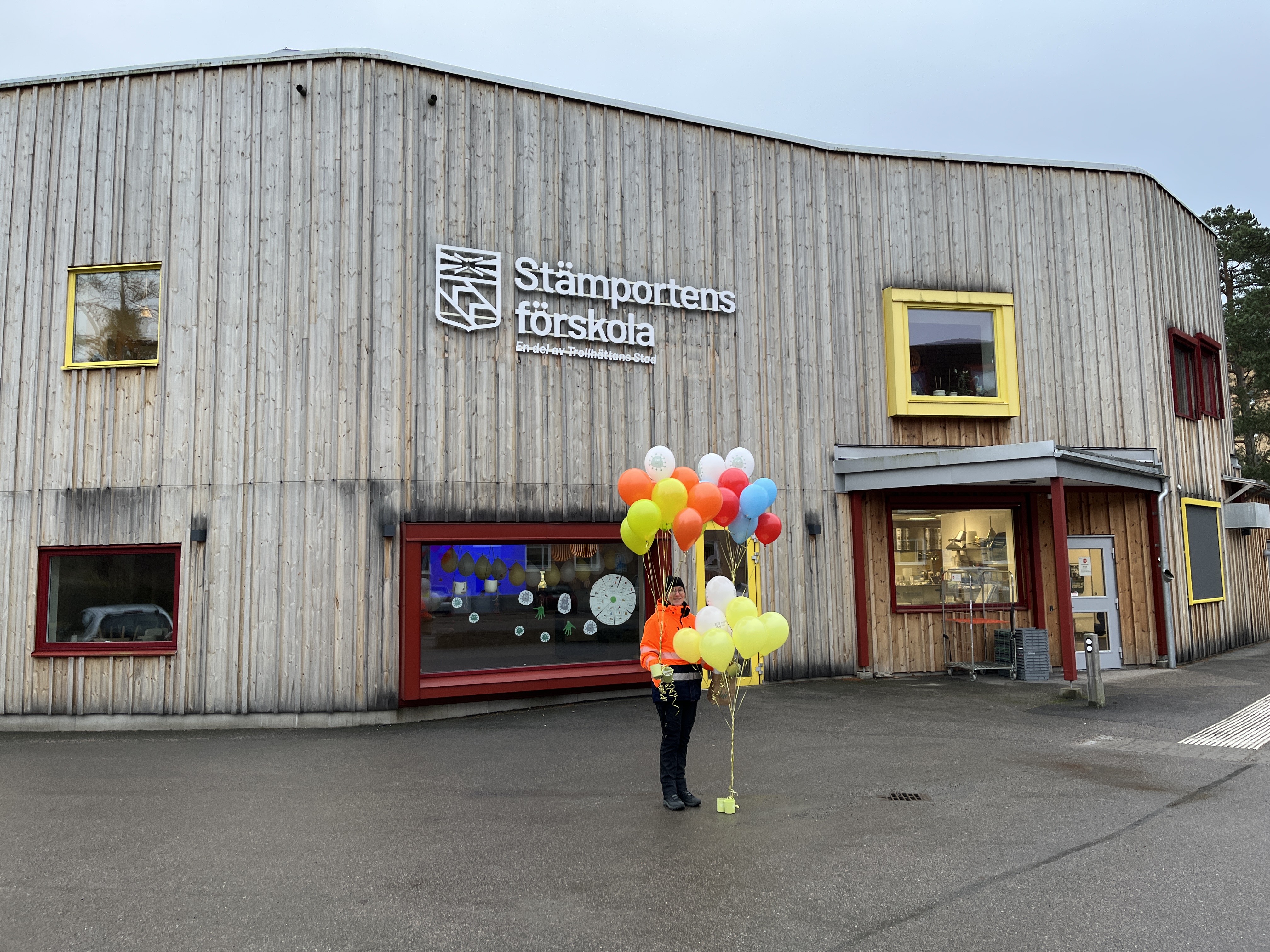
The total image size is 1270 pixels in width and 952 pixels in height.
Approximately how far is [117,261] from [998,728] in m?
11.2

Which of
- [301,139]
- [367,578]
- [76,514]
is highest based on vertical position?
[301,139]

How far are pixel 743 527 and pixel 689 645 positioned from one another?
6.23ft

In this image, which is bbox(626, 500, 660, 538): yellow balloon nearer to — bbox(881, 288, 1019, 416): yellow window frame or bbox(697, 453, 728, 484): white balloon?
bbox(697, 453, 728, 484): white balloon

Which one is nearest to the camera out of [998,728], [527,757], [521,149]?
[527,757]

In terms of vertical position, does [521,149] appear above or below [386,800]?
above

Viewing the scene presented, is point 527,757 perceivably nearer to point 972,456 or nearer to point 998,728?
point 998,728

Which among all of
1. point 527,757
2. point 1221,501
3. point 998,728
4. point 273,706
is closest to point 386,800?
point 527,757

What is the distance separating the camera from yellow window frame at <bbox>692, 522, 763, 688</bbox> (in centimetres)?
1191

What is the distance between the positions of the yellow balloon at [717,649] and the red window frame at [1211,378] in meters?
13.6

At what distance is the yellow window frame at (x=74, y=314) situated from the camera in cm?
1057

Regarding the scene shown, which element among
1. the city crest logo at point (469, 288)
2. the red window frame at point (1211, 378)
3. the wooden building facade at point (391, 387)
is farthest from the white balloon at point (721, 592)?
the red window frame at point (1211, 378)

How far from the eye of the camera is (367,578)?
1021 centimetres

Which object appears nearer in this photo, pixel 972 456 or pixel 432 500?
pixel 432 500

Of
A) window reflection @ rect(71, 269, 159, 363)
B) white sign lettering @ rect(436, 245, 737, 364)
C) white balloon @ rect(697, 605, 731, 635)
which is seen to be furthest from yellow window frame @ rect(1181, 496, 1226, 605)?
window reflection @ rect(71, 269, 159, 363)
